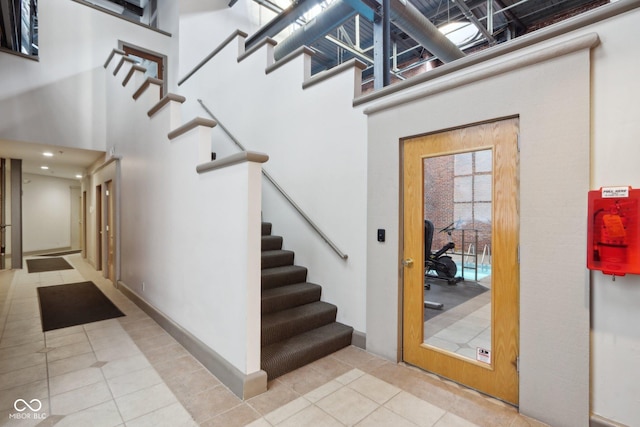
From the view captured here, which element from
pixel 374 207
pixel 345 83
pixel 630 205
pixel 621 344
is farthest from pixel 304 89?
pixel 621 344

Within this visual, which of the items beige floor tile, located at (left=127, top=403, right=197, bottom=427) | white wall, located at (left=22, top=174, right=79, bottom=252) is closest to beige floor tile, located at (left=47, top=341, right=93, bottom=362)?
beige floor tile, located at (left=127, top=403, right=197, bottom=427)

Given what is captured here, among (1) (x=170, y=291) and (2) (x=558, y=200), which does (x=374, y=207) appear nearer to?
(2) (x=558, y=200)

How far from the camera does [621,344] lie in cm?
174

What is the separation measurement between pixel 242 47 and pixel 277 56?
2.97 feet

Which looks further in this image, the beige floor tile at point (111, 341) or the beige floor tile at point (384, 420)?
the beige floor tile at point (111, 341)

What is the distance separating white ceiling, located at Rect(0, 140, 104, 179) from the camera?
19.2 feet

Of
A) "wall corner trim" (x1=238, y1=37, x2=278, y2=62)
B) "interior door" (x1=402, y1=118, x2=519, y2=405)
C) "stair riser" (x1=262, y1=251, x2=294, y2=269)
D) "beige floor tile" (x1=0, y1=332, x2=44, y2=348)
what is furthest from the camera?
"wall corner trim" (x1=238, y1=37, x2=278, y2=62)

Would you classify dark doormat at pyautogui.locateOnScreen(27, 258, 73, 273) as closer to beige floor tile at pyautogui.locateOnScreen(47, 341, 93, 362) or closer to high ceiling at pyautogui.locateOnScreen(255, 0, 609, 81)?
beige floor tile at pyautogui.locateOnScreen(47, 341, 93, 362)

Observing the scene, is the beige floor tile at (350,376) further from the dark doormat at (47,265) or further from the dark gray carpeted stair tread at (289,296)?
the dark doormat at (47,265)

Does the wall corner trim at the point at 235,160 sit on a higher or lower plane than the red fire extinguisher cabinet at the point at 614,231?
higher

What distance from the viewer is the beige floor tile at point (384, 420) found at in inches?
78.6

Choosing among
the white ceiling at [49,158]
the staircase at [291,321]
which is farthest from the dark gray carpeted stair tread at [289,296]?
the white ceiling at [49,158]

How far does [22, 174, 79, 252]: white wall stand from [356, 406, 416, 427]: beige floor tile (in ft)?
41.1

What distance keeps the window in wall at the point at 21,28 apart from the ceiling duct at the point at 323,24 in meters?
3.81
